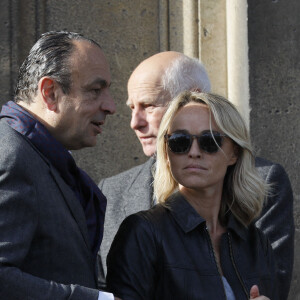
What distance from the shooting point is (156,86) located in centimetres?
369

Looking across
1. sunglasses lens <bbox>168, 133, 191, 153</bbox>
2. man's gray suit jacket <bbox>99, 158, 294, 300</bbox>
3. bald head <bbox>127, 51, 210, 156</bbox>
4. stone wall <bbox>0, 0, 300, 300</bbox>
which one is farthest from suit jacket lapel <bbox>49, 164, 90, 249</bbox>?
stone wall <bbox>0, 0, 300, 300</bbox>

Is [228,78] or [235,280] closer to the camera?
[235,280]

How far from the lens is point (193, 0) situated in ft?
14.8

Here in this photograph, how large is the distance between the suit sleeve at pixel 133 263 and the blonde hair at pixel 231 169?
0.28m

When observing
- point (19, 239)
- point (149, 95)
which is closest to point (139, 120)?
point (149, 95)

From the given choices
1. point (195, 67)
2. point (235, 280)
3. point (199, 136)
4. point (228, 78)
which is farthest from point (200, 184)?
point (228, 78)

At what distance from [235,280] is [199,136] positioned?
1.72 feet

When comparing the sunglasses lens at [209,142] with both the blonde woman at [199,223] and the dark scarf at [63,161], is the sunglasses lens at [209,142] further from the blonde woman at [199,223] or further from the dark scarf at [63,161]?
the dark scarf at [63,161]

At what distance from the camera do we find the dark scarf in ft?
8.48

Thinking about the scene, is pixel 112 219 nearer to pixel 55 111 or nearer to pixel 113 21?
pixel 55 111

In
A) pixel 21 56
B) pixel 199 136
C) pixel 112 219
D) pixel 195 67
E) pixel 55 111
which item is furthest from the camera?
pixel 21 56

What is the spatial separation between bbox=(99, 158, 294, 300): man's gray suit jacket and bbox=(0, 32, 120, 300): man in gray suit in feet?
1.86

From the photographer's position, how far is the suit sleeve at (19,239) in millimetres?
2285

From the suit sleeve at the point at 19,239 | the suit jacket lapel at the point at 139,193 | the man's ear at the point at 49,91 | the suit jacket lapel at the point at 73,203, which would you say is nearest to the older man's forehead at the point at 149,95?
the suit jacket lapel at the point at 139,193
